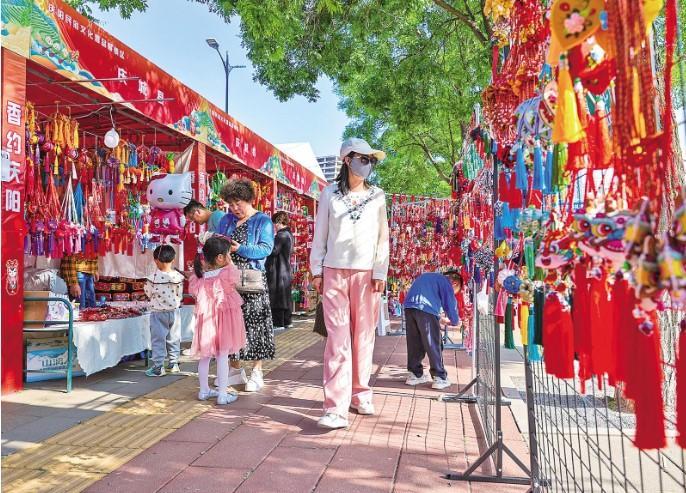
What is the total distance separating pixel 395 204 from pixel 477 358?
15.9 feet

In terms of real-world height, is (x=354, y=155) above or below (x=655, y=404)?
above

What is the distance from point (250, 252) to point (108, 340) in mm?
1887

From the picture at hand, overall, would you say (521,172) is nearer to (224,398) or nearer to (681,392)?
(681,392)

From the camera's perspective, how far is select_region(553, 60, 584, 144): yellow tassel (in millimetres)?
1306

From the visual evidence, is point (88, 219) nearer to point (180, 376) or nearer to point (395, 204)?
point (180, 376)

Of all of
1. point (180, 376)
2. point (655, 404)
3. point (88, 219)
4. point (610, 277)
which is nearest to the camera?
point (655, 404)

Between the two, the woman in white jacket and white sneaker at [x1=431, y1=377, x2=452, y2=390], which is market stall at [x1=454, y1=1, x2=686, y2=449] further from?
white sneaker at [x1=431, y1=377, x2=452, y2=390]

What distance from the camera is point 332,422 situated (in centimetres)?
361

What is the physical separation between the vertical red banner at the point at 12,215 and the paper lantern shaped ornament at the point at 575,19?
445 centimetres

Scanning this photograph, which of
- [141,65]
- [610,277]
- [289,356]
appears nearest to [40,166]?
[141,65]

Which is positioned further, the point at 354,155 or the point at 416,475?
the point at 354,155

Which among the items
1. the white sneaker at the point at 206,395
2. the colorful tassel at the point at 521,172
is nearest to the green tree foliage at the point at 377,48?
the white sneaker at the point at 206,395

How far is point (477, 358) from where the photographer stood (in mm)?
4535

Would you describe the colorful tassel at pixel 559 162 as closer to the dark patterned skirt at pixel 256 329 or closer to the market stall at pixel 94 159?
the dark patterned skirt at pixel 256 329
